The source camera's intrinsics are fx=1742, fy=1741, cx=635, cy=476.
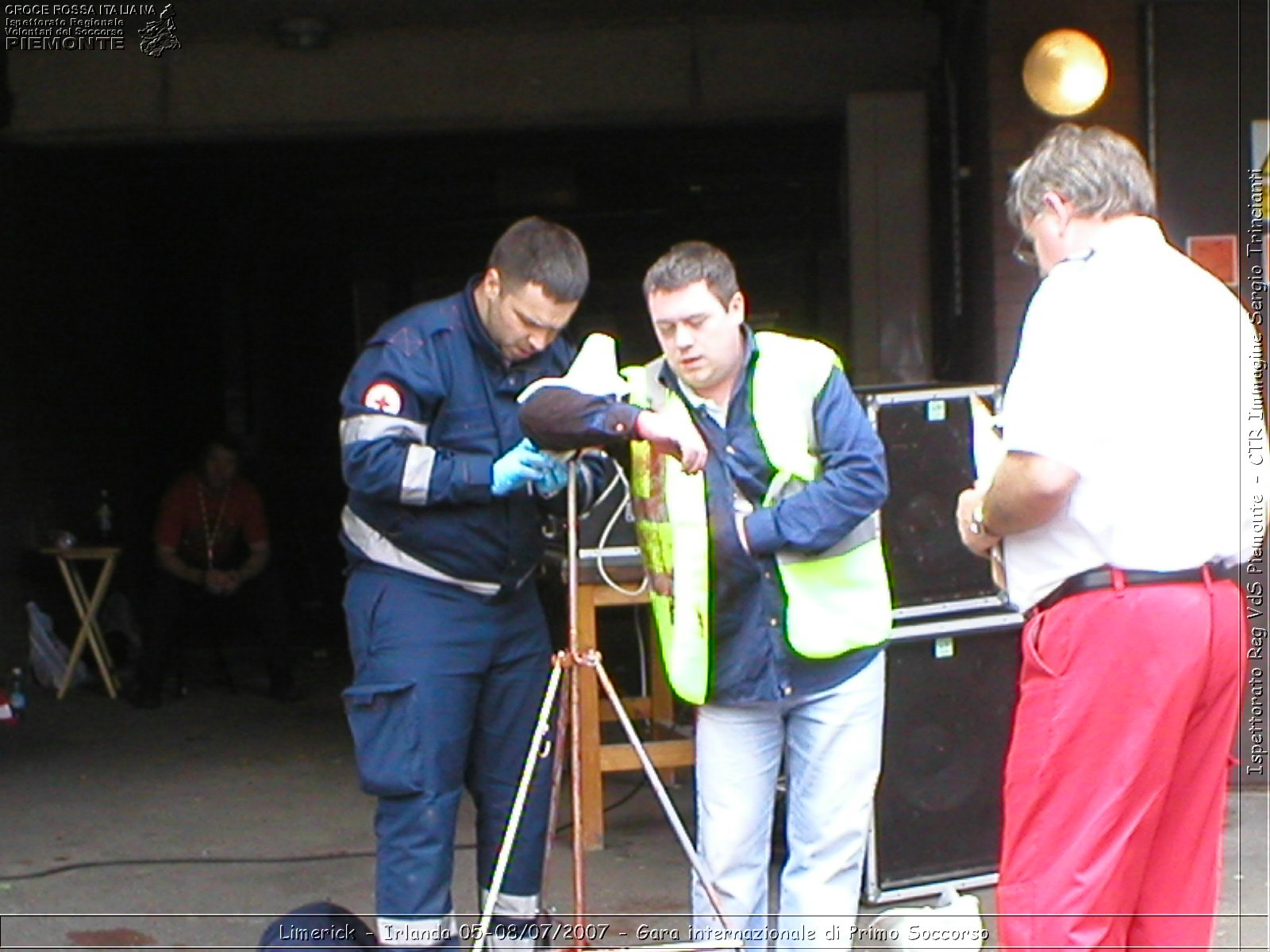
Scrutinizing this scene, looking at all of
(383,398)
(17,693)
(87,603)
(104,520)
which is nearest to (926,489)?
(383,398)

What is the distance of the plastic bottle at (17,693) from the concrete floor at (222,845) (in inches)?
8.8

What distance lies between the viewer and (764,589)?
3846mm

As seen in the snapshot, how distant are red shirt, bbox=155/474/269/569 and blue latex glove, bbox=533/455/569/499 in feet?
19.7

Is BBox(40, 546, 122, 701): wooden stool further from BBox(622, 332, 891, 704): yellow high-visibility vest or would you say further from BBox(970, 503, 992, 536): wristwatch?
BBox(970, 503, 992, 536): wristwatch

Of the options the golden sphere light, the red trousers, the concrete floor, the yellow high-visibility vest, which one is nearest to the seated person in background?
the concrete floor

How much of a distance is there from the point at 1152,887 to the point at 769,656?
3.19 feet

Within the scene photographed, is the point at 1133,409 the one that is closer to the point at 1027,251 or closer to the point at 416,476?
the point at 1027,251

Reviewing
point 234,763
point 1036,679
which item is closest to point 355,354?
point 234,763

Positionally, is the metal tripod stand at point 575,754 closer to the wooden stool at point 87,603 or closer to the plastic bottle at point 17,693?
the plastic bottle at point 17,693

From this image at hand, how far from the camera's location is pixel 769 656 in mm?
3836

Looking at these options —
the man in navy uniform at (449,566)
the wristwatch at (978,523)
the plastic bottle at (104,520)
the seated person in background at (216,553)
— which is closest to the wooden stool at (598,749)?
the man in navy uniform at (449,566)

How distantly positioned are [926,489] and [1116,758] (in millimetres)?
1903

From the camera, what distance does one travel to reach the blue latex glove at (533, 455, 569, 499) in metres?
3.73

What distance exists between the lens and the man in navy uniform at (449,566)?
3850mm
